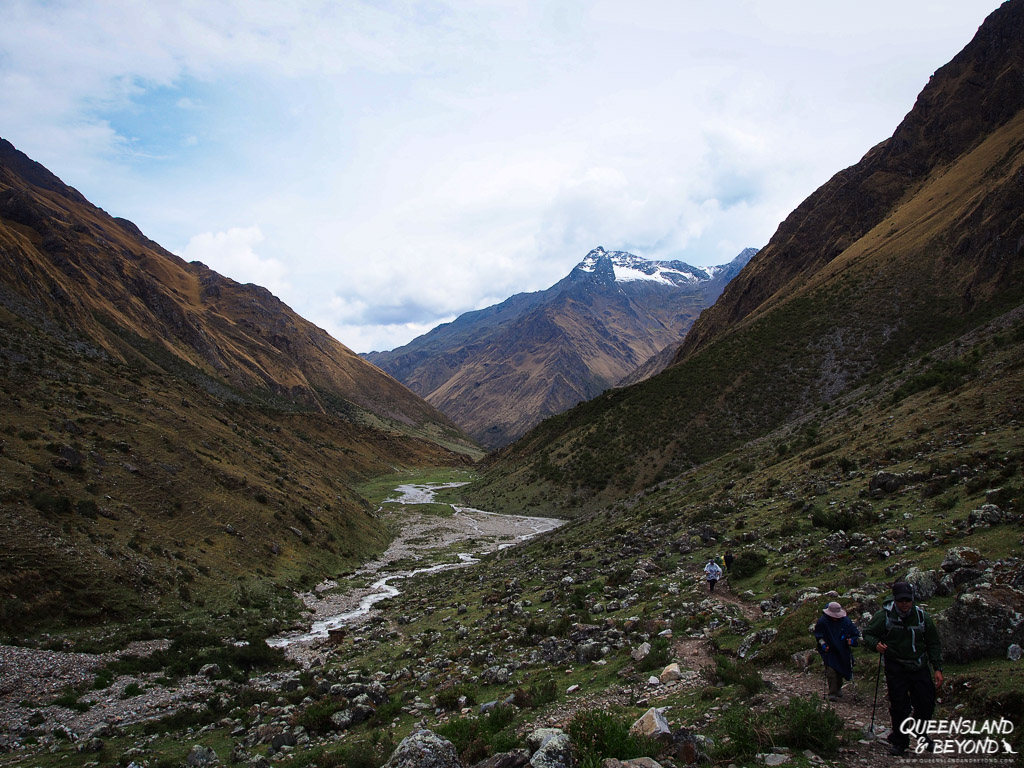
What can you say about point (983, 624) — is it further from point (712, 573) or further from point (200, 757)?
point (200, 757)

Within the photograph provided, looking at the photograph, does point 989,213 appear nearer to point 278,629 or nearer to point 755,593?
point 755,593

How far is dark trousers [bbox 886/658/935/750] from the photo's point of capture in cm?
725

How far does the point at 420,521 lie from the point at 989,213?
84173mm

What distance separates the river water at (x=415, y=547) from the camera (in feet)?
95.0

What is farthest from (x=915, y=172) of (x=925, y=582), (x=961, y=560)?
(x=925, y=582)

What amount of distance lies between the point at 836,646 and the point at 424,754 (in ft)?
24.8

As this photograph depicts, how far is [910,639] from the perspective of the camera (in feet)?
25.0

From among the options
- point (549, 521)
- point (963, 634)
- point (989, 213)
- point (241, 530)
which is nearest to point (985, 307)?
point (989, 213)

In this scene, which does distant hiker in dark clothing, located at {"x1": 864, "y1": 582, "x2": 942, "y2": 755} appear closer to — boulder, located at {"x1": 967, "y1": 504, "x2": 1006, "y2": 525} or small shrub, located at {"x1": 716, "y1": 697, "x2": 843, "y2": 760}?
small shrub, located at {"x1": 716, "y1": 697, "x2": 843, "y2": 760}

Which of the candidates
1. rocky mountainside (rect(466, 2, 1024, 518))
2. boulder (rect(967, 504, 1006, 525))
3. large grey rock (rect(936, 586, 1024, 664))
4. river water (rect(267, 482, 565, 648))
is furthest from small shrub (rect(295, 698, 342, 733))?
rocky mountainside (rect(466, 2, 1024, 518))

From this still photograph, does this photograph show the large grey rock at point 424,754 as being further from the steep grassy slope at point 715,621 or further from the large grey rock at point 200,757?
the large grey rock at point 200,757

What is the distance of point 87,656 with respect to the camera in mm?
19203

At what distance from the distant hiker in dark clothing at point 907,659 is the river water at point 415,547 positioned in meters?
25.1

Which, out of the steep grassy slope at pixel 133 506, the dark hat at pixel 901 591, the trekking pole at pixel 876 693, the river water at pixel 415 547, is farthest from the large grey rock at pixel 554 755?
the steep grassy slope at pixel 133 506
